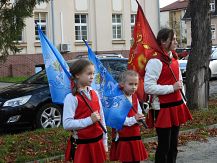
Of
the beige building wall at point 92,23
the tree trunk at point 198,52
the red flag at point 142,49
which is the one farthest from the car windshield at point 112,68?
the beige building wall at point 92,23

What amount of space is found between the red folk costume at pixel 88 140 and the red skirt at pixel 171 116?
1.11 meters

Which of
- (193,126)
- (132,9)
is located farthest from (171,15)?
(193,126)

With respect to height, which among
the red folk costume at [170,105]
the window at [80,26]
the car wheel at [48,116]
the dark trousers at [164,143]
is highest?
the window at [80,26]

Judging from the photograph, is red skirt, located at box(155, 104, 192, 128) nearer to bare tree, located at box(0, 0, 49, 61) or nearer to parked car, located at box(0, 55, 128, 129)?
parked car, located at box(0, 55, 128, 129)

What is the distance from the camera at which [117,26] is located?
3516 centimetres

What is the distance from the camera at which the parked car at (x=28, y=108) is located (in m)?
9.19

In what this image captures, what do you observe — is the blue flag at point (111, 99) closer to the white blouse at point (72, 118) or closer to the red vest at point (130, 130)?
the red vest at point (130, 130)

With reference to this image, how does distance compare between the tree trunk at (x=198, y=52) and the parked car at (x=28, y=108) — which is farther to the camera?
the tree trunk at (x=198, y=52)

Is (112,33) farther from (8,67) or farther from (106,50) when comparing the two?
(8,67)

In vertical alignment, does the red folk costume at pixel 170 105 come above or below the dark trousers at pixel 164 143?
above

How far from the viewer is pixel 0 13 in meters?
8.91

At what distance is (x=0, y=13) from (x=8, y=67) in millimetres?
20606

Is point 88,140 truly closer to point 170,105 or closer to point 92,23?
point 170,105

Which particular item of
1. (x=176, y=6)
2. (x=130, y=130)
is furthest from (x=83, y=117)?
(x=176, y=6)
